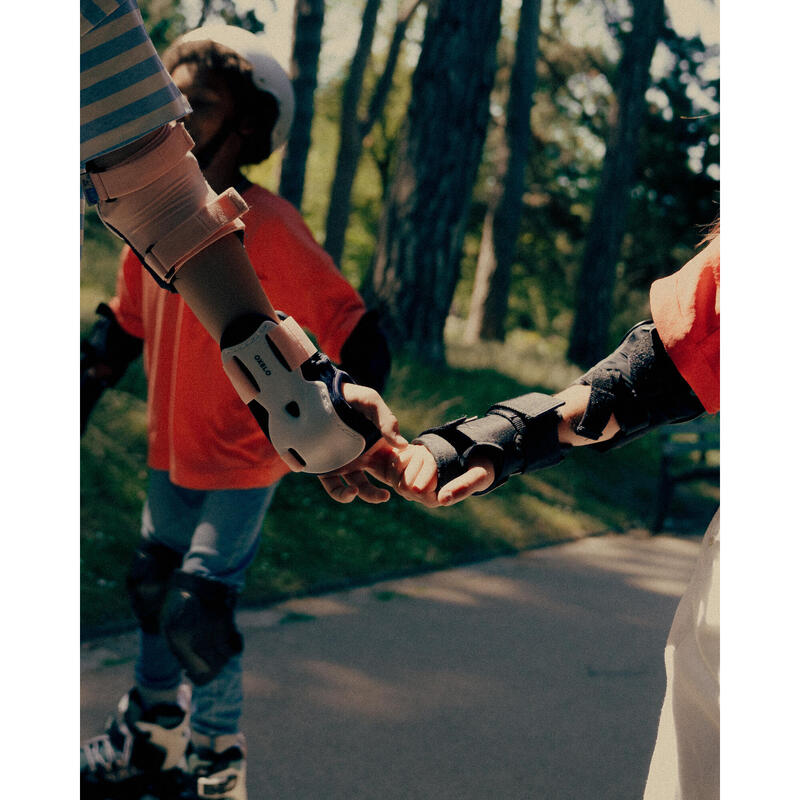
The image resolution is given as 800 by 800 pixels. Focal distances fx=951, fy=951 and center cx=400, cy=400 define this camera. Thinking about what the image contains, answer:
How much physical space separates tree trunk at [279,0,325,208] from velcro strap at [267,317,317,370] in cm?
578

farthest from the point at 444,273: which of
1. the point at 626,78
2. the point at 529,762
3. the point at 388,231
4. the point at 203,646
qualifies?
the point at 626,78

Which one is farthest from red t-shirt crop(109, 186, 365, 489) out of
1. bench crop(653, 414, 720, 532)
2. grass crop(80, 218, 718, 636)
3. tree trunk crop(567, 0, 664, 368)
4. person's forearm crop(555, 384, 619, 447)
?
tree trunk crop(567, 0, 664, 368)

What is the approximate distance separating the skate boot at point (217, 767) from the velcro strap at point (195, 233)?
4.55 ft

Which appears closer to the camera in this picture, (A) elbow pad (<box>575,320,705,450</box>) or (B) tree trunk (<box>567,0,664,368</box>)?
(A) elbow pad (<box>575,320,705,450</box>)

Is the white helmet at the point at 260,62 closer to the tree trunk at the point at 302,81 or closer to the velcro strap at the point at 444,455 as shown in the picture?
the velcro strap at the point at 444,455

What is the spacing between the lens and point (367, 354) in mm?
2387

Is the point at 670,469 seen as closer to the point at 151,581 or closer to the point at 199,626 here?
the point at 151,581

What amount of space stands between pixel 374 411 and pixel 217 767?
127cm

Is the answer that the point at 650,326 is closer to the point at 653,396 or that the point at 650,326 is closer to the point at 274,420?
the point at 653,396

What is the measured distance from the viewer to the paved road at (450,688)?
2953 millimetres

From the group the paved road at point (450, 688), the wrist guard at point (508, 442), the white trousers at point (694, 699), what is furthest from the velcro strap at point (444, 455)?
the paved road at point (450, 688)

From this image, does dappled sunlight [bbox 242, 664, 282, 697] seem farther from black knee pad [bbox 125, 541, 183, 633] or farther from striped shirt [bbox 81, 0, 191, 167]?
striped shirt [bbox 81, 0, 191, 167]

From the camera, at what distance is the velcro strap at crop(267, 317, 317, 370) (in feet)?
5.80
